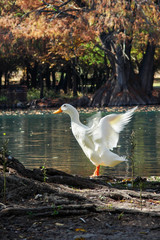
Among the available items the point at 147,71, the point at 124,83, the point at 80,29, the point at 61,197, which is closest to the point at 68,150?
the point at 61,197

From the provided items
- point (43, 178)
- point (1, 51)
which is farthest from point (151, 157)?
point (1, 51)

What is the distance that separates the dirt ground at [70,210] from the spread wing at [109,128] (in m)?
2.10

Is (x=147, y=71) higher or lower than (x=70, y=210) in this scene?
higher

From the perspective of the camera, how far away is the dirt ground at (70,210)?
4.61 meters

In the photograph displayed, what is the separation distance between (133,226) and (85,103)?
35488 mm

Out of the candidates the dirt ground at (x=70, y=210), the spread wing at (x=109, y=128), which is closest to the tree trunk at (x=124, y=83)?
the spread wing at (x=109, y=128)

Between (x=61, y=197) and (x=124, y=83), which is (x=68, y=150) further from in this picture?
(x=124, y=83)

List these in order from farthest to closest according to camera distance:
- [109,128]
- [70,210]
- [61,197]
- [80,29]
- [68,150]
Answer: [80,29] → [68,150] → [109,128] → [61,197] → [70,210]

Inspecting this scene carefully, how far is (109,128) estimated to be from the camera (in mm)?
8922

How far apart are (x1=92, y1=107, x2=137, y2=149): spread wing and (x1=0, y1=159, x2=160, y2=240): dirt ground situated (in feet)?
6.90

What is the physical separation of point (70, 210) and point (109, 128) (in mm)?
3804

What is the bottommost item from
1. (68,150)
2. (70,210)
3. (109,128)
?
(68,150)

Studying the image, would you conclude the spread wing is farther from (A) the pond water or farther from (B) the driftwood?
(B) the driftwood

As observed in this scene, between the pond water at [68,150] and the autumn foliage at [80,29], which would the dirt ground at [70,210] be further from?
the autumn foliage at [80,29]
